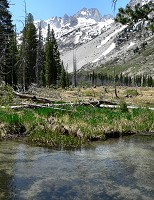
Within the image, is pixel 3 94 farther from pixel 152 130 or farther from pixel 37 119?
pixel 152 130

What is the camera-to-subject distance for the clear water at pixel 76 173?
8.23 m

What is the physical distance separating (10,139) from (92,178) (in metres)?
7.11

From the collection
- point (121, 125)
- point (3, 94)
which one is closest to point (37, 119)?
point (121, 125)

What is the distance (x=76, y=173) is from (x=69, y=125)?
21.1 ft

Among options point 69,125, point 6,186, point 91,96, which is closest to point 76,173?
point 6,186

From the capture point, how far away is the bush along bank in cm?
1504

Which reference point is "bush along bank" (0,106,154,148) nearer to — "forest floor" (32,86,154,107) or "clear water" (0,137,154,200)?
"clear water" (0,137,154,200)

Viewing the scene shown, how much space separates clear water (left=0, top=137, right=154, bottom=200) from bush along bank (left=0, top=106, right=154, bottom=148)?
3.78ft

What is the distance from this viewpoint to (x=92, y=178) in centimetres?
955

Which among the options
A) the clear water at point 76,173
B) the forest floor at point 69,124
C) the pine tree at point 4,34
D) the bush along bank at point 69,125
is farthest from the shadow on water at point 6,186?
the pine tree at point 4,34

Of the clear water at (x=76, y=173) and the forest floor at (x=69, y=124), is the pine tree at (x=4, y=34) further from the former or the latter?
the clear water at (x=76, y=173)

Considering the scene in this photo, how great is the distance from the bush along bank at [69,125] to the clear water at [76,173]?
1.15 meters

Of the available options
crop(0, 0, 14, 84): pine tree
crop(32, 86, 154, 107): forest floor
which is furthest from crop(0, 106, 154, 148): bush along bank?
crop(0, 0, 14, 84): pine tree

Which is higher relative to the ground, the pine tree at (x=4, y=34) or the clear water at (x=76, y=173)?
the pine tree at (x=4, y=34)
